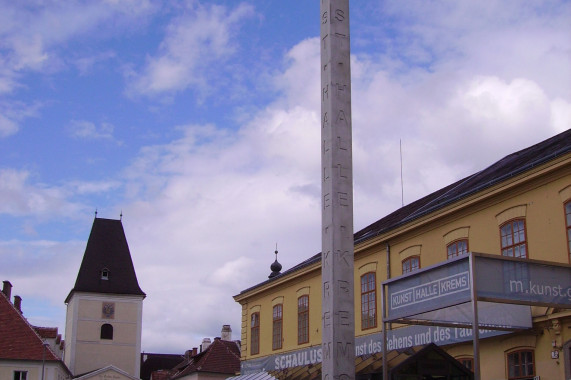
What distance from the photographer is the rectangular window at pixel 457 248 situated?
1853 cm

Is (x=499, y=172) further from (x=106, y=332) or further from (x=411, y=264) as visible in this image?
(x=106, y=332)

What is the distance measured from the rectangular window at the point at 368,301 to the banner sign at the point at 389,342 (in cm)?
44

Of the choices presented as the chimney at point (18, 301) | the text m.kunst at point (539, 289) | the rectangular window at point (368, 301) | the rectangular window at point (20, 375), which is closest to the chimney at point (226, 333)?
the chimney at point (18, 301)

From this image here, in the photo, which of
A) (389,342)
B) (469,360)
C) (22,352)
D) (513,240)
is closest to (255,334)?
(389,342)

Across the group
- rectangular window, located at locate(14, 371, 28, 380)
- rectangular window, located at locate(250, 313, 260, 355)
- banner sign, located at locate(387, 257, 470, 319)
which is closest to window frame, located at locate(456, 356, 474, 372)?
banner sign, located at locate(387, 257, 470, 319)

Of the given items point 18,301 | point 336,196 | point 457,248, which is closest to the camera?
point 336,196

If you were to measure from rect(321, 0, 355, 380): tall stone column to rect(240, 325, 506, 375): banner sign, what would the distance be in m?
6.86

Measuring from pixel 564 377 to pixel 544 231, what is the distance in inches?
115

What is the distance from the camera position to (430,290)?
11.8 meters

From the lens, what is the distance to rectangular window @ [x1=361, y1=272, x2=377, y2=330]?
2186 cm

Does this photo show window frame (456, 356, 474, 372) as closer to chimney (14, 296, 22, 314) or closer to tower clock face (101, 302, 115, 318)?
tower clock face (101, 302, 115, 318)

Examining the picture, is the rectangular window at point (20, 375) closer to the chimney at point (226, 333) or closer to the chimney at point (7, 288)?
the chimney at point (7, 288)

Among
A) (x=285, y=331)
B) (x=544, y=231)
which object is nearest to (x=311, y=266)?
(x=285, y=331)

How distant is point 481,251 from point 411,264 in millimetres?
2948
